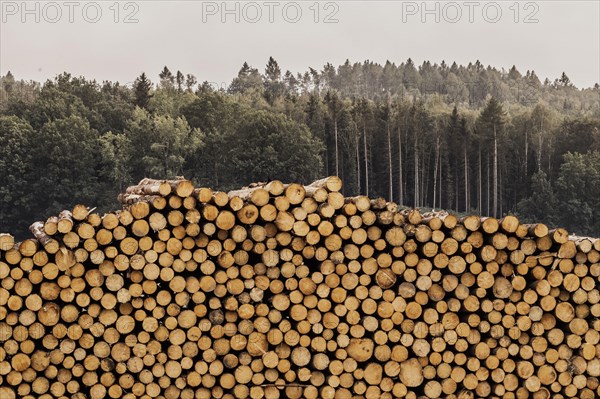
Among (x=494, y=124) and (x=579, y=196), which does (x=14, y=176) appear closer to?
(x=494, y=124)

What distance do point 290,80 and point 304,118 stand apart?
7592 cm

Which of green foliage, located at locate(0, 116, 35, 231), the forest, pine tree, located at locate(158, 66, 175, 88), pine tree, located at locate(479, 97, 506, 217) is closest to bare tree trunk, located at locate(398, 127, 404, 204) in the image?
the forest

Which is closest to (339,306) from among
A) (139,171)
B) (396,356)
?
(396,356)

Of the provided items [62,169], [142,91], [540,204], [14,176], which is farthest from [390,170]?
[14,176]

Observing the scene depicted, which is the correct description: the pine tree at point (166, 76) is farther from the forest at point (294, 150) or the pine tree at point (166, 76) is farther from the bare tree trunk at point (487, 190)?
the bare tree trunk at point (487, 190)

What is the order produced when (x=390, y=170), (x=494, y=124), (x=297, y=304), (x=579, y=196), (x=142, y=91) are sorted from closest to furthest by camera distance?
1. (x=297, y=304)
2. (x=579, y=196)
3. (x=494, y=124)
4. (x=390, y=170)
5. (x=142, y=91)

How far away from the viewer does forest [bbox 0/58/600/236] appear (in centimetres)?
6250

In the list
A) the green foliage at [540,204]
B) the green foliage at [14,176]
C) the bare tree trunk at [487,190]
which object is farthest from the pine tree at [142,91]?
the green foliage at [540,204]

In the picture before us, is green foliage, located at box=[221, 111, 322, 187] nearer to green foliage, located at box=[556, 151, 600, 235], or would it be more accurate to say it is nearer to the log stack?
green foliage, located at box=[556, 151, 600, 235]

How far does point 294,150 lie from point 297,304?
2092 inches

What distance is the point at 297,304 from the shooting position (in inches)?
348

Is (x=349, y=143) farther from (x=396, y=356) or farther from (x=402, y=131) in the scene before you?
(x=396, y=356)

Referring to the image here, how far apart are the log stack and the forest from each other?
51261 millimetres

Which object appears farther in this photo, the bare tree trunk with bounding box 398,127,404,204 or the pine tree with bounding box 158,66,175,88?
the pine tree with bounding box 158,66,175,88
